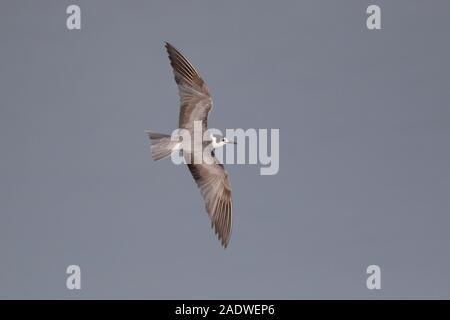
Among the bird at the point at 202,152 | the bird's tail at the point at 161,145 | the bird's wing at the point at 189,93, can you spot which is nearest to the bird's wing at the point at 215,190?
the bird at the point at 202,152

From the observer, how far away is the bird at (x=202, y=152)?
36.0ft

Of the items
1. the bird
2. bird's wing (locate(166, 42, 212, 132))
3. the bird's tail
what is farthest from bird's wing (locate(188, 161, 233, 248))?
the bird's tail

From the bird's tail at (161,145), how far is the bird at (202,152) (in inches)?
19.9

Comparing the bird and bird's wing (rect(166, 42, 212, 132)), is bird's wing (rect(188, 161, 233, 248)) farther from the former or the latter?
bird's wing (rect(166, 42, 212, 132))

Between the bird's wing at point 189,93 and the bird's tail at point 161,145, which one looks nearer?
the bird's tail at point 161,145

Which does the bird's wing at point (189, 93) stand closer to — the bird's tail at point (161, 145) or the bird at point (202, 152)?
the bird at point (202, 152)

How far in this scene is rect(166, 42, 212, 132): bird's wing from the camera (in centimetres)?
1099

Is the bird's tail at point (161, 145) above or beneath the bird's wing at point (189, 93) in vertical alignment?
beneath

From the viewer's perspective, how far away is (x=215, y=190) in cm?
1123

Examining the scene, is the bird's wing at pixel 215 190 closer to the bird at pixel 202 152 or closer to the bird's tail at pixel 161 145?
the bird at pixel 202 152

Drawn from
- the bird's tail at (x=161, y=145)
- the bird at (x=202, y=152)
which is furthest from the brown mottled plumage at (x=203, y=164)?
the bird's tail at (x=161, y=145)

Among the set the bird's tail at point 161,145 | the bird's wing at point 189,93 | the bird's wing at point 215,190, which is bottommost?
the bird's wing at point 215,190
